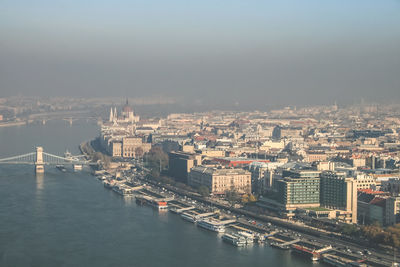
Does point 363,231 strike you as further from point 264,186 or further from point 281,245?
point 264,186

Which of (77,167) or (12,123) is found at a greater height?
(12,123)

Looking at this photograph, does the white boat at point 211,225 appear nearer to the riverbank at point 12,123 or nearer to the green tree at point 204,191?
the green tree at point 204,191

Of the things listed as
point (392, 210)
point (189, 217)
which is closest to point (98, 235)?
point (189, 217)

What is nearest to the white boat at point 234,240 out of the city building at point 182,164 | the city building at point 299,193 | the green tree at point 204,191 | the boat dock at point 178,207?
the city building at point 299,193

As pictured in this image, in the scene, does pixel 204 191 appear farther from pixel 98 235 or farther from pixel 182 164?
pixel 98 235

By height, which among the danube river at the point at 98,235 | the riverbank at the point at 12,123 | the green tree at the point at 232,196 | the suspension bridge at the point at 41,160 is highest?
the riverbank at the point at 12,123

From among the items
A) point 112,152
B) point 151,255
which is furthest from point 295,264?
point 112,152
